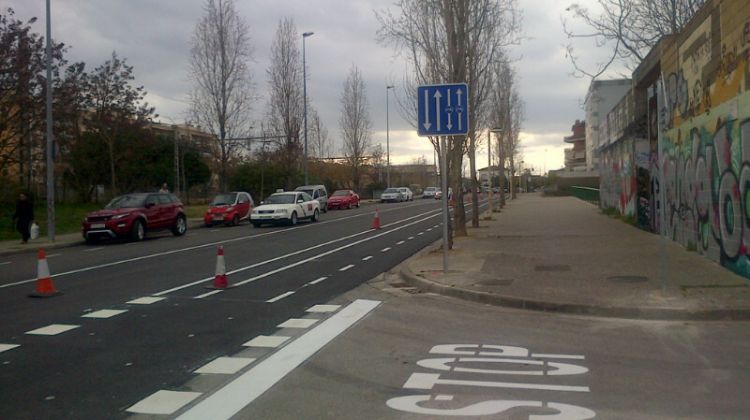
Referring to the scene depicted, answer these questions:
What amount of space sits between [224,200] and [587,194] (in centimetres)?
3021

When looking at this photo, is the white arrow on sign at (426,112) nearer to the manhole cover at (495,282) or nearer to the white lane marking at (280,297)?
the manhole cover at (495,282)

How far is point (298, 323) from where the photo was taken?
8984 mm

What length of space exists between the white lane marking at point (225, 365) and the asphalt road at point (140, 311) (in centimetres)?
14

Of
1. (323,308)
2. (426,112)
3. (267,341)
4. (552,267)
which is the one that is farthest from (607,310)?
(426,112)

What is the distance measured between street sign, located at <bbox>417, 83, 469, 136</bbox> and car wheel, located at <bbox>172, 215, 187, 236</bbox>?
50.5 ft

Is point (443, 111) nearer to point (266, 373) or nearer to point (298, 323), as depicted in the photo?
point (298, 323)

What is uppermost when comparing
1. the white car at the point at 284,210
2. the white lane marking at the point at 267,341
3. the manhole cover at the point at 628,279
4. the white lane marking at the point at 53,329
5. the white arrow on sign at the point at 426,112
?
the white arrow on sign at the point at 426,112

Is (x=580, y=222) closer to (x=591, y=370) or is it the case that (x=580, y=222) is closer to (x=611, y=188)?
(x=611, y=188)

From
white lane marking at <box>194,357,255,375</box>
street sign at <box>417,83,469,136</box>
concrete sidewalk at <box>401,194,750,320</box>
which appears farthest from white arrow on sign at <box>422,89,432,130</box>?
white lane marking at <box>194,357,255,375</box>

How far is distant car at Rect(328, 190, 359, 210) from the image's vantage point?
4956 centimetres

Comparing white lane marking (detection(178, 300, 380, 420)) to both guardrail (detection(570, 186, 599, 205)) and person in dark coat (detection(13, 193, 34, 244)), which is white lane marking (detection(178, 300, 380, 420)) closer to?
person in dark coat (detection(13, 193, 34, 244))

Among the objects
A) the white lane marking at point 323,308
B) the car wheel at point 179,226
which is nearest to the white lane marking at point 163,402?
the white lane marking at point 323,308

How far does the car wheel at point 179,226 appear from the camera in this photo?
25609 mm

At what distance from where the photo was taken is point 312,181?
203ft
